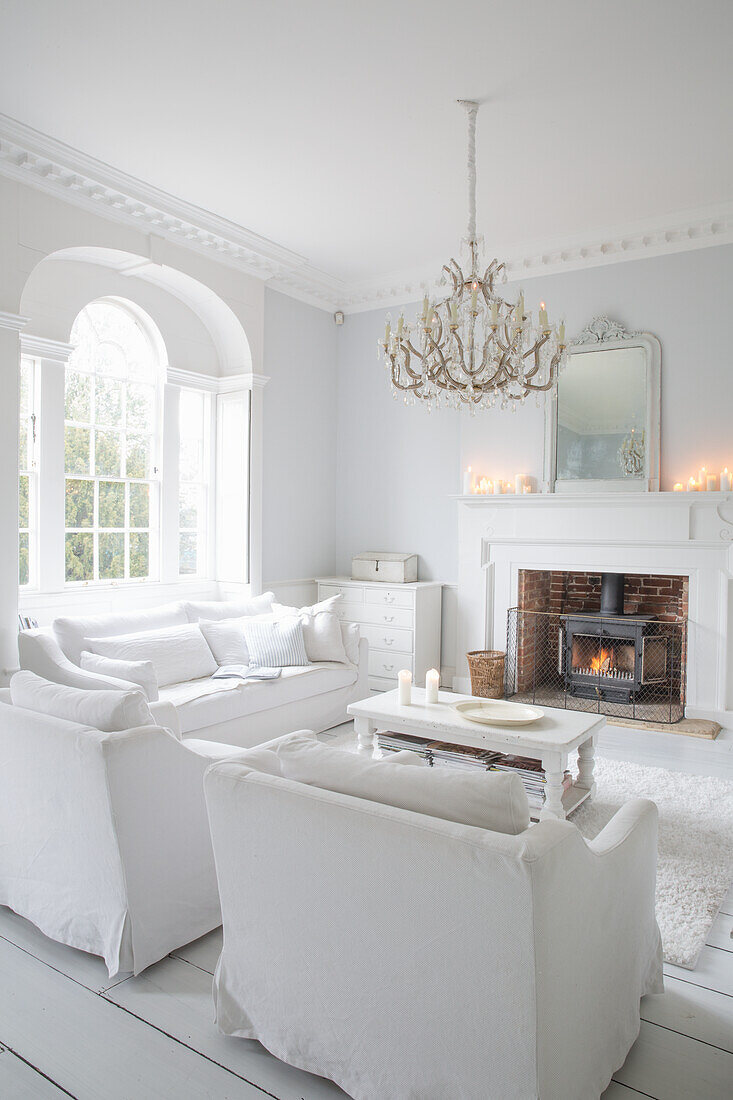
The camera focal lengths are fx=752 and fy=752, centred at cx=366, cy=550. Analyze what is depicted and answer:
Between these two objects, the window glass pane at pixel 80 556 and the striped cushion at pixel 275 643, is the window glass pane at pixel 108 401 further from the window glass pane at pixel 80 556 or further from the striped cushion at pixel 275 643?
the striped cushion at pixel 275 643

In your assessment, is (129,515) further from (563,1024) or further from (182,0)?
(563,1024)

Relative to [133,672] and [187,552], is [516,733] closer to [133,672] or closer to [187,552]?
[133,672]

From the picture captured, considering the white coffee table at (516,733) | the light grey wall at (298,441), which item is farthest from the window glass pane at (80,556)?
the white coffee table at (516,733)

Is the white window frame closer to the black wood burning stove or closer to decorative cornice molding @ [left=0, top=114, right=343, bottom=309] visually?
decorative cornice molding @ [left=0, top=114, right=343, bottom=309]

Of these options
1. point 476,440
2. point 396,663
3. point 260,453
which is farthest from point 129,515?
point 476,440

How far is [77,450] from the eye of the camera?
473 cm

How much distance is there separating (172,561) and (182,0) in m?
3.38

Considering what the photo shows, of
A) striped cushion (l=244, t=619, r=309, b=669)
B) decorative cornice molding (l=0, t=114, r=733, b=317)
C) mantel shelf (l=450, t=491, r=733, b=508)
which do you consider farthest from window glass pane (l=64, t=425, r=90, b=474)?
mantel shelf (l=450, t=491, r=733, b=508)

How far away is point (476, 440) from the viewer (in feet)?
19.1

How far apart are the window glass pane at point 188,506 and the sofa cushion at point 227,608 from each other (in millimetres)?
744

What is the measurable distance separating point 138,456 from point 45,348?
0.98m

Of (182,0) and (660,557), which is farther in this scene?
(660,557)

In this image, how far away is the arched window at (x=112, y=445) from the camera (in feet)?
15.5

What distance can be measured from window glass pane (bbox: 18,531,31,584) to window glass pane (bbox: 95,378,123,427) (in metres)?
0.92
